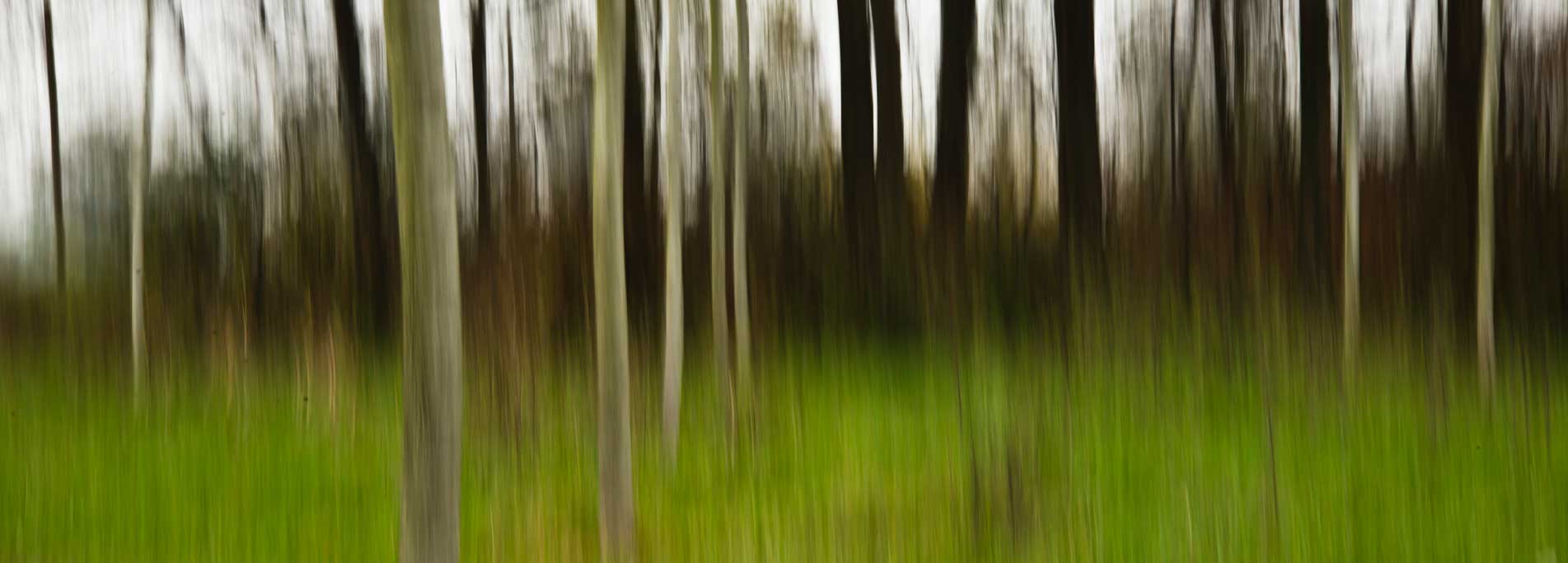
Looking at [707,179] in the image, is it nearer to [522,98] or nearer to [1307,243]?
[522,98]

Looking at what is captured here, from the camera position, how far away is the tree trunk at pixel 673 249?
352cm

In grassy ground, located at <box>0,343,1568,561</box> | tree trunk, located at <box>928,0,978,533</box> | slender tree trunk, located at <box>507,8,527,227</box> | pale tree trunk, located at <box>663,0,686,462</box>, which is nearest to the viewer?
grassy ground, located at <box>0,343,1568,561</box>

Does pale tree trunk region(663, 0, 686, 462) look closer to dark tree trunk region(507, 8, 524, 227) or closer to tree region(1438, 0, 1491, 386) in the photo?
dark tree trunk region(507, 8, 524, 227)

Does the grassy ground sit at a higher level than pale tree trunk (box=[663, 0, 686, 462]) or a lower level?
lower

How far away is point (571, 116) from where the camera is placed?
169 inches

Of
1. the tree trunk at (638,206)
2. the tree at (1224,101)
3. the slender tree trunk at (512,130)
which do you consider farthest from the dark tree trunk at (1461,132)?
the slender tree trunk at (512,130)

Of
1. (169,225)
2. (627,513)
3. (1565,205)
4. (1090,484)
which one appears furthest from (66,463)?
(1565,205)

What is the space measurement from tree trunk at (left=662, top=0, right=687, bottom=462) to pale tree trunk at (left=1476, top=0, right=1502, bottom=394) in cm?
357

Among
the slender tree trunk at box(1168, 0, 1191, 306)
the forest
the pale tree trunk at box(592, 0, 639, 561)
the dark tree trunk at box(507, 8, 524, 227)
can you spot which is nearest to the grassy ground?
the forest

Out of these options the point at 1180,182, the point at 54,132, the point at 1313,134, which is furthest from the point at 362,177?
the point at 1313,134

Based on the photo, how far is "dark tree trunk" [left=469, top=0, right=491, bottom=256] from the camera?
3.95 meters

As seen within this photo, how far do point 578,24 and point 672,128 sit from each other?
0.84m

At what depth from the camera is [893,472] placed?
3371 millimetres

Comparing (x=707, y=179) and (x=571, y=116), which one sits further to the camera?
(x=707, y=179)
